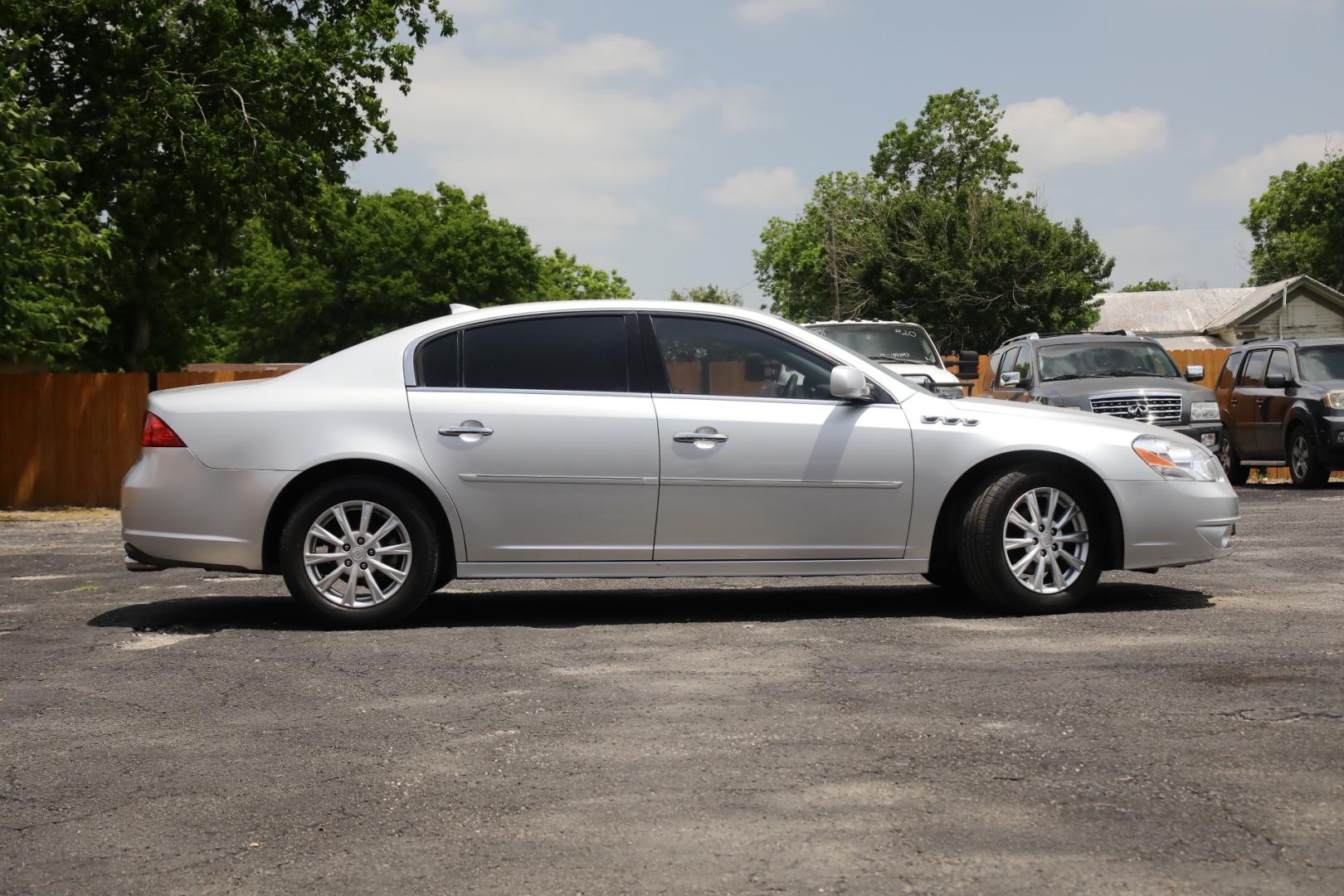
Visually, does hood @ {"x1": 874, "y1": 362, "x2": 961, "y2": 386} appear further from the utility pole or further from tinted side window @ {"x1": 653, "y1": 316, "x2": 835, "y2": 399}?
the utility pole

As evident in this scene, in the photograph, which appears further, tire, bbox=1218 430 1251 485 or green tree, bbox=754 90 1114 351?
green tree, bbox=754 90 1114 351

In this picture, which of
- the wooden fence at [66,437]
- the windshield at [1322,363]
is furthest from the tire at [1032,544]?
the wooden fence at [66,437]

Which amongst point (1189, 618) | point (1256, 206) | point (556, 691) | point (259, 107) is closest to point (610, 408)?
point (556, 691)

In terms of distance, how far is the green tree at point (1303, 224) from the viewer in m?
76.2

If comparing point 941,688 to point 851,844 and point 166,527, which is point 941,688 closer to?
point 851,844

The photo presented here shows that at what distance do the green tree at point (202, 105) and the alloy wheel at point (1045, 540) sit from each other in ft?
55.0

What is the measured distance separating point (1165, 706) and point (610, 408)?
315 cm

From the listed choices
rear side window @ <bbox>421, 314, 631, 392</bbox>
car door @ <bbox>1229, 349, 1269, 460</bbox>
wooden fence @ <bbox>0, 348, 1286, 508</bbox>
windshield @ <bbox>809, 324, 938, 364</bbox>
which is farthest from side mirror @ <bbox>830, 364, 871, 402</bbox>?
wooden fence @ <bbox>0, 348, 1286, 508</bbox>

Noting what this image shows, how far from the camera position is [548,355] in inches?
291

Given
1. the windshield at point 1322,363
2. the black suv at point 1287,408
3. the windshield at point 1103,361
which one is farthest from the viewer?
the windshield at point 1322,363

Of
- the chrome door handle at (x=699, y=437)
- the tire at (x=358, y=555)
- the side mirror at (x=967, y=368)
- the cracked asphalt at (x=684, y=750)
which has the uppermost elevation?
the side mirror at (x=967, y=368)

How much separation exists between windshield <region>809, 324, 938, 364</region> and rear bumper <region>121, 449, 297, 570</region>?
35.4ft

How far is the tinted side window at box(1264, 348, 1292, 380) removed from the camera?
59.0 feet

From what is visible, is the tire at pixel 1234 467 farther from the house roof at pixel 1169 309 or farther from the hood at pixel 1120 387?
the house roof at pixel 1169 309
